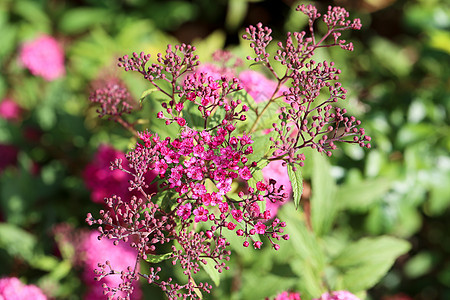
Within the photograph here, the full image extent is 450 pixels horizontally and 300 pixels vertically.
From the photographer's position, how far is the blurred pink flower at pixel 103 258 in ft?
4.26

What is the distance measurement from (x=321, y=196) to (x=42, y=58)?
1703mm

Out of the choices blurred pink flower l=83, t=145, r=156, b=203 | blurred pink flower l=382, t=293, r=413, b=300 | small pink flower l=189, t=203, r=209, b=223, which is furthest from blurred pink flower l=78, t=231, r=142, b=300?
blurred pink flower l=382, t=293, r=413, b=300

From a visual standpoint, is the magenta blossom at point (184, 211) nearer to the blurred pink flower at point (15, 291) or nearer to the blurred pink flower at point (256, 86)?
the blurred pink flower at point (256, 86)

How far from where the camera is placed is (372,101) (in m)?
1.98

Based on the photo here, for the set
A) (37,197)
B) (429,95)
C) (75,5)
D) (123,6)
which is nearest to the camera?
(37,197)

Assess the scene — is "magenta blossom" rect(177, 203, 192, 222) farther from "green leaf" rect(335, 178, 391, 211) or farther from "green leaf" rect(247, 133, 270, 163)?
"green leaf" rect(335, 178, 391, 211)

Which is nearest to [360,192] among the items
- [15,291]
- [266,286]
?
[266,286]

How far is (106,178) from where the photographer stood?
4.37 ft

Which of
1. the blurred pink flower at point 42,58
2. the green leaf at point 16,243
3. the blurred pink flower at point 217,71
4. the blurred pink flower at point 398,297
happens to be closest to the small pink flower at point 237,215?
the blurred pink flower at point 217,71

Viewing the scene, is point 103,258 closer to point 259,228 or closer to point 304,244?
point 304,244

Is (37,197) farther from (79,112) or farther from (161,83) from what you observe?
(161,83)

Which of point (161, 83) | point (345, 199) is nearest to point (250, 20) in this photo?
point (345, 199)

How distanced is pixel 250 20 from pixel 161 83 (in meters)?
2.13

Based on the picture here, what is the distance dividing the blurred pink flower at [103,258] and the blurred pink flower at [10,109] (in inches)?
50.8
